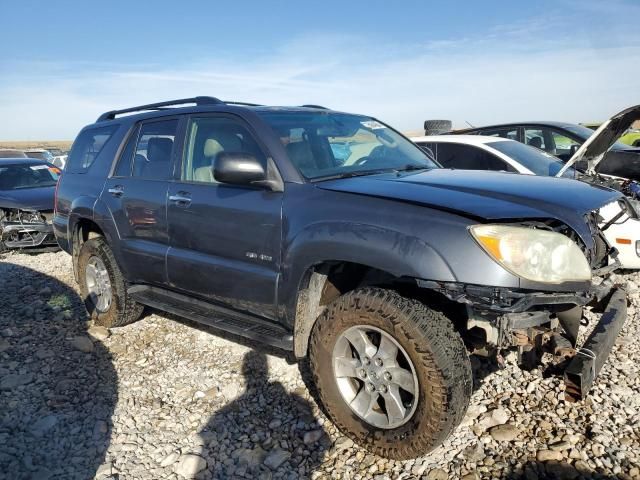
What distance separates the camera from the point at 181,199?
367 cm

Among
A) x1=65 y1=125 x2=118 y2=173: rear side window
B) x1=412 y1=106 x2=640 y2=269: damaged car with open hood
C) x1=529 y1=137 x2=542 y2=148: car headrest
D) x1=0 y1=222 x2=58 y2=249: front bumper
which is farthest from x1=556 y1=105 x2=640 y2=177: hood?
x1=0 y1=222 x2=58 y2=249: front bumper

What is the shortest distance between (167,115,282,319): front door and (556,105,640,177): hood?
247 cm

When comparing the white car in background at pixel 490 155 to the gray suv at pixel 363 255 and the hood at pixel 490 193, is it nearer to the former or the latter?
the gray suv at pixel 363 255

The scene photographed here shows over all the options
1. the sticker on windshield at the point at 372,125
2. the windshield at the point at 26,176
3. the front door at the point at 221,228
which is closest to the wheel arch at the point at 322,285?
the front door at the point at 221,228

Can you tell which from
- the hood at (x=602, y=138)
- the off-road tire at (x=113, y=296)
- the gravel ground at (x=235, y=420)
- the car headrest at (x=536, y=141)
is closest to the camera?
the gravel ground at (x=235, y=420)

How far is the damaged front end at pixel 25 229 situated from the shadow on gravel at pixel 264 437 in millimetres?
6013

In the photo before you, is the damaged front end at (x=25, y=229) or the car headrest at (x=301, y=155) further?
Result: the damaged front end at (x=25, y=229)

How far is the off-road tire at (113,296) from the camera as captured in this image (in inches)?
178

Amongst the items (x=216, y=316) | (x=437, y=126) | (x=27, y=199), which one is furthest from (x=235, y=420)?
(x=437, y=126)

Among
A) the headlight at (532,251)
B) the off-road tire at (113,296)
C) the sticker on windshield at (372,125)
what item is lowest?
the off-road tire at (113,296)

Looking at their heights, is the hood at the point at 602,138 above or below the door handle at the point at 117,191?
above

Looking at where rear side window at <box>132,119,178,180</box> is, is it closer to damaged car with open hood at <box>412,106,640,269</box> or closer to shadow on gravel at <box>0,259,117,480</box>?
shadow on gravel at <box>0,259,117,480</box>

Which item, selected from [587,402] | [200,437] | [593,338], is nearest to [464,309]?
[593,338]

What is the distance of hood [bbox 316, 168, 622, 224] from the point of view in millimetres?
2488
